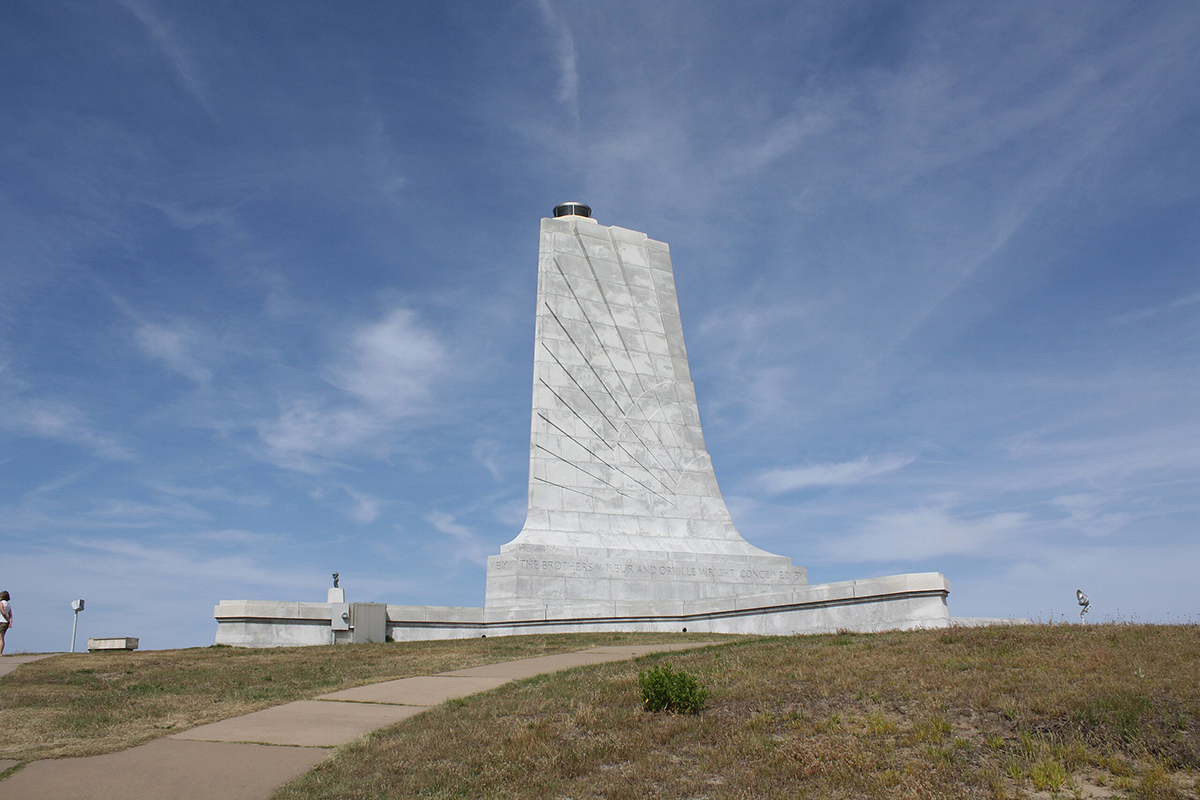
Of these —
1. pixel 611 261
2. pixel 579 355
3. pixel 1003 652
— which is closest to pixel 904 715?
pixel 1003 652

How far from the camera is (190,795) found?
6.62m

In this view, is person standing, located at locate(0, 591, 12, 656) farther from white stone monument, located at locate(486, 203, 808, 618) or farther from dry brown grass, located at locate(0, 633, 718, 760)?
white stone monument, located at locate(486, 203, 808, 618)

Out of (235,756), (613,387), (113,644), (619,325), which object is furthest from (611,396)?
(235,756)

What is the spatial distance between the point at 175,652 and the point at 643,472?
14523 mm

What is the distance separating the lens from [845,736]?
24.2ft

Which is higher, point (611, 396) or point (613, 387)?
point (613, 387)

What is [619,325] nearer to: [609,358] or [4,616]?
[609,358]

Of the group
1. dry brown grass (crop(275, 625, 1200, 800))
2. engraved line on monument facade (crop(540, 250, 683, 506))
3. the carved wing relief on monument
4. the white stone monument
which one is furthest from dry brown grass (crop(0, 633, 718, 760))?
engraved line on monument facade (crop(540, 250, 683, 506))

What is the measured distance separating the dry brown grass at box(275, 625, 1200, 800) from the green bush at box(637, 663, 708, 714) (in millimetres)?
177

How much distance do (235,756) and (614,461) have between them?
65.3 ft

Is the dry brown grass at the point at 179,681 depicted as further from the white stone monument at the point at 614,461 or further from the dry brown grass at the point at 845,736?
the white stone monument at the point at 614,461

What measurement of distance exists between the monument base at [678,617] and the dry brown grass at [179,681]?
1802 millimetres

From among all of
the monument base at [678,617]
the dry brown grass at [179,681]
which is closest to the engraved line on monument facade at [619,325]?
the monument base at [678,617]

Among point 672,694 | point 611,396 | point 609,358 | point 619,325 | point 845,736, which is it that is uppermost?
point 619,325
